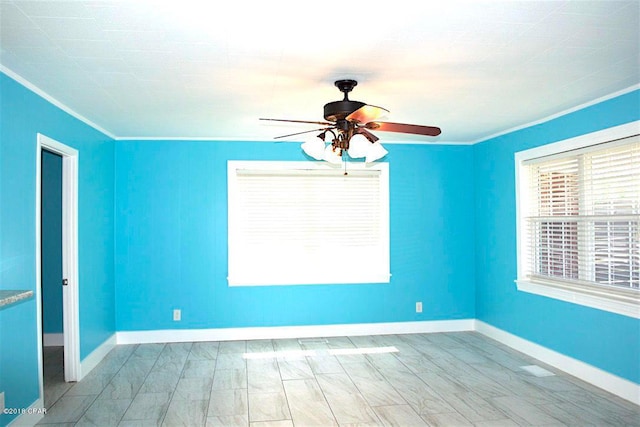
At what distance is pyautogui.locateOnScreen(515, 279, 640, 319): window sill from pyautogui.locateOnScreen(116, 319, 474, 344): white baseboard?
4.20 ft

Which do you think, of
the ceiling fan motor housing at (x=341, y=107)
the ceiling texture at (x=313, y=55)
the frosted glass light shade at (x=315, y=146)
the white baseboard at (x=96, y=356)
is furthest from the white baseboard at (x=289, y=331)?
the ceiling fan motor housing at (x=341, y=107)

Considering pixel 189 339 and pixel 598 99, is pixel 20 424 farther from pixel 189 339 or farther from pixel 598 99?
pixel 598 99

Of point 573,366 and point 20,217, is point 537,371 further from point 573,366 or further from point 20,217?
point 20,217

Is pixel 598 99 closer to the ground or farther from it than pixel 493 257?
farther from it

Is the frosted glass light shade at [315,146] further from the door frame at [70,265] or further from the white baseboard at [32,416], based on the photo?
the white baseboard at [32,416]

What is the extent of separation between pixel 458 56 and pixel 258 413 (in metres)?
2.70

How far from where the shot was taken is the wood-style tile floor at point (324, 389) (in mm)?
3340

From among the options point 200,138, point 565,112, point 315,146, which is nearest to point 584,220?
point 565,112

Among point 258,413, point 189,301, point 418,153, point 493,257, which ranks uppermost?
point 418,153

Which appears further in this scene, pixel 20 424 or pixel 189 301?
pixel 189 301

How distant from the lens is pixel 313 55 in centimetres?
276

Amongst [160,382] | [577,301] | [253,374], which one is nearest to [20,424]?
[160,382]

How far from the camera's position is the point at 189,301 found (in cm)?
542

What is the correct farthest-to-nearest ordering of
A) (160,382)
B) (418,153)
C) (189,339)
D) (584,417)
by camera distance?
(418,153) → (189,339) → (160,382) → (584,417)
